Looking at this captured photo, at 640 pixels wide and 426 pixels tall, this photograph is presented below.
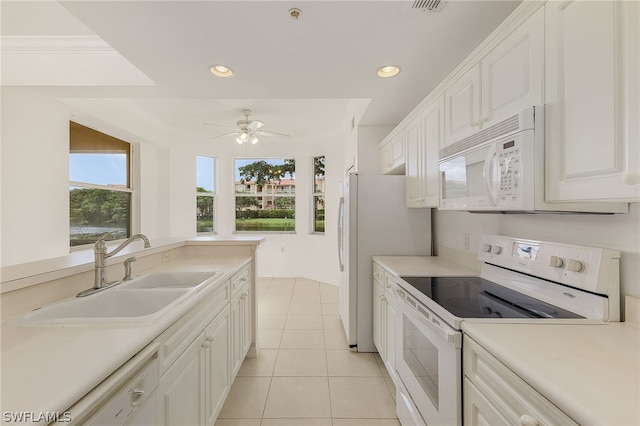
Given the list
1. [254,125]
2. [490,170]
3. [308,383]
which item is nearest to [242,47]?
[490,170]

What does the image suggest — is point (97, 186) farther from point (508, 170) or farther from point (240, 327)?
point (508, 170)

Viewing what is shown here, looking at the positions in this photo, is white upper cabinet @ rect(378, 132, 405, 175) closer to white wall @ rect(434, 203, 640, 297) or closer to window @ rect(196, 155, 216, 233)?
white wall @ rect(434, 203, 640, 297)

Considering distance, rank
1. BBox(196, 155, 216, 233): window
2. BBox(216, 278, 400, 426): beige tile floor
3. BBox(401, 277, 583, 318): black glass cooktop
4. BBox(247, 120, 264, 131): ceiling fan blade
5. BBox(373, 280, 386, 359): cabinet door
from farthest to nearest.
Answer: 1. BBox(196, 155, 216, 233): window
2. BBox(247, 120, 264, 131): ceiling fan blade
3. BBox(373, 280, 386, 359): cabinet door
4. BBox(216, 278, 400, 426): beige tile floor
5. BBox(401, 277, 583, 318): black glass cooktop

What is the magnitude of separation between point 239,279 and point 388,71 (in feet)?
6.68

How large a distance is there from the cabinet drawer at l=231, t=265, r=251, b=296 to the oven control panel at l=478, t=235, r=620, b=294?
1791mm

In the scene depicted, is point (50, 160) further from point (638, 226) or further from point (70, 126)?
point (638, 226)

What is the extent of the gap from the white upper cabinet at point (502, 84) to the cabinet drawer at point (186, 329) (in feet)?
5.85

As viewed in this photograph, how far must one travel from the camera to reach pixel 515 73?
1.21 meters

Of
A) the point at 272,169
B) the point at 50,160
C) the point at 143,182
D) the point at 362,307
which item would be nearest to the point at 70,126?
the point at 50,160

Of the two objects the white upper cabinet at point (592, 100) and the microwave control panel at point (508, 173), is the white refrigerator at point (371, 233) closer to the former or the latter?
the microwave control panel at point (508, 173)

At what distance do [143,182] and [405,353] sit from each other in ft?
15.1

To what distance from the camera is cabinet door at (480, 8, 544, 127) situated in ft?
3.59

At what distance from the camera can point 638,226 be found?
40.5 inches

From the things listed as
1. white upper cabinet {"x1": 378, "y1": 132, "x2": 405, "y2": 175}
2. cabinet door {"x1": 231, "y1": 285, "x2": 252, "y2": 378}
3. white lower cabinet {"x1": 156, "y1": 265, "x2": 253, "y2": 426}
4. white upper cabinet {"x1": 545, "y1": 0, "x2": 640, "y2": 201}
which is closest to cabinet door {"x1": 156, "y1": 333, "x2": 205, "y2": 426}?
white lower cabinet {"x1": 156, "y1": 265, "x2": 253, "y2": 426}
